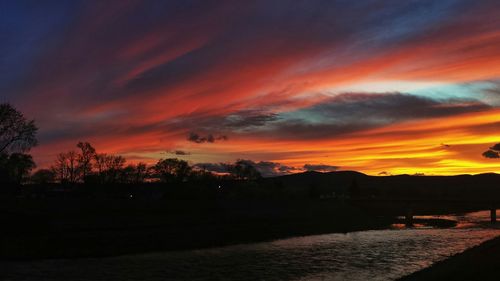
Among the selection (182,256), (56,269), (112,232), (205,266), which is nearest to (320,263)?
(205,266)

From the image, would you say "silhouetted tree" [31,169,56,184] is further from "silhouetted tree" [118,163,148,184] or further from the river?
the river

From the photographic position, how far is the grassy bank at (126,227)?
51281mm

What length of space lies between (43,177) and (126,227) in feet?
396

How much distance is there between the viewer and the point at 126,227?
73.9 metres

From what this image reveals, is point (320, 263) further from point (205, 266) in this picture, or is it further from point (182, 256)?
point (182, 256)

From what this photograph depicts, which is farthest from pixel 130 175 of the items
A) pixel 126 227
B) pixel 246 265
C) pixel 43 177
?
pixel 246 265

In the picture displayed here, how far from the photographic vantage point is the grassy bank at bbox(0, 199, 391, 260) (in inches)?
2019

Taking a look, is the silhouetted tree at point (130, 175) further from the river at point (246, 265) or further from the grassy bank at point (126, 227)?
the river at point (246, 265)

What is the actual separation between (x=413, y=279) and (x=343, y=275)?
7.69m

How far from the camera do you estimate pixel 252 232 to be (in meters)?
77.3

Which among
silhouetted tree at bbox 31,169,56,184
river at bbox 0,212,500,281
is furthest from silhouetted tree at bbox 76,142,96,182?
river at bbox 0,212,500,281

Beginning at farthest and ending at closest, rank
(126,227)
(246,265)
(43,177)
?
(43,177), (126,227), (246,265)

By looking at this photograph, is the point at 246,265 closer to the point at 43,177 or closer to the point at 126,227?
the point at 126,227

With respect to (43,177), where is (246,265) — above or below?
below
